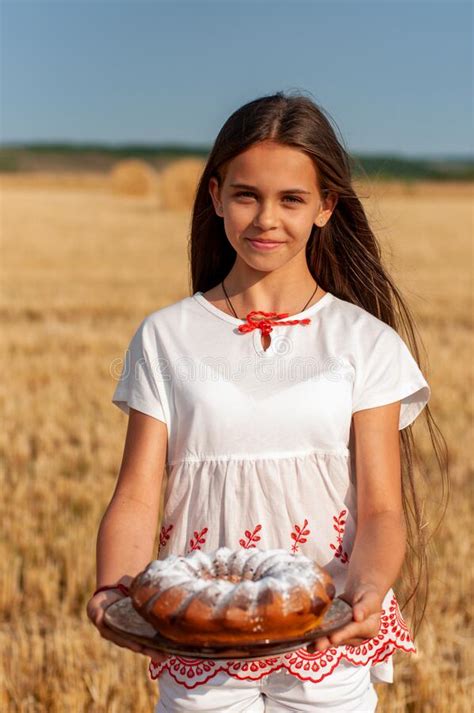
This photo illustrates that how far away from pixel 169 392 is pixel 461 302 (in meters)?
11.1

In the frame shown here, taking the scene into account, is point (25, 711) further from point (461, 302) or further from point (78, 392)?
point (461, 302)

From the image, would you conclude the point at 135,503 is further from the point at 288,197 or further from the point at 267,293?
the point at 288,197

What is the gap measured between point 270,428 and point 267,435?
15 millimetres

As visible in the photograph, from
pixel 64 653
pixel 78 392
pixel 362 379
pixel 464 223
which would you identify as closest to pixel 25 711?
pixel 64 653

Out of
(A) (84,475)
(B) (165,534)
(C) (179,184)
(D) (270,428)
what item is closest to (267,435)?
(D) (270,428)

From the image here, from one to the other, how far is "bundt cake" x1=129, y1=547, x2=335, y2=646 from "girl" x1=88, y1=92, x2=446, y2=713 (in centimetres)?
27

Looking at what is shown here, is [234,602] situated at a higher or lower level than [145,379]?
lower

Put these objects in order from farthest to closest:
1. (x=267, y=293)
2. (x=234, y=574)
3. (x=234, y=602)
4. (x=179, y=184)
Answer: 1. (x=179, y=184)
2. (x=267, y=293)
3. (x=234, y=574)
4. (x=234, y=602)

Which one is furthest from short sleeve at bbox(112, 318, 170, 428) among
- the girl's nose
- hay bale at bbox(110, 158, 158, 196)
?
hay bale at bbox(110, 158, 158, 196)

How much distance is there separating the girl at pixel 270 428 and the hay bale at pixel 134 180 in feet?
119

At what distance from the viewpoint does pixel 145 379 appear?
6.73 feet

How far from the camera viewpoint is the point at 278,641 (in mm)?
1571

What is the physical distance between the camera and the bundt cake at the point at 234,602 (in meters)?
1.55

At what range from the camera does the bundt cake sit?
61.1 inches
